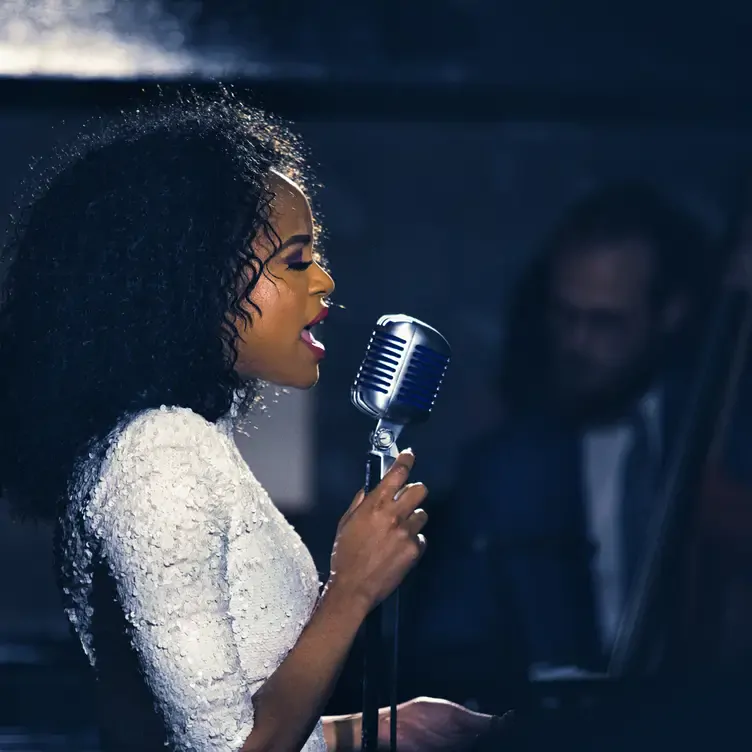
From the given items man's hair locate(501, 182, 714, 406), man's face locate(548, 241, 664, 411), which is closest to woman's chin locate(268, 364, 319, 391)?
man's face locate(548, 241, 664, 411)

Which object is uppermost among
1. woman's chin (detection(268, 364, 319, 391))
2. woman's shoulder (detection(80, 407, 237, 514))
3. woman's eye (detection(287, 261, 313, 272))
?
woman's eye (detection(287, 261, 313, 272))

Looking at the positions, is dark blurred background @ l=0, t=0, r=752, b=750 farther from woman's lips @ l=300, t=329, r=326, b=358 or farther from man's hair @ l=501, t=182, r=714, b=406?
woman's lips @ l=300, t=329, r=326, b=358

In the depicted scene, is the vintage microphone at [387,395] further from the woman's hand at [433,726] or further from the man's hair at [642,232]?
the man's hair at [642,232]

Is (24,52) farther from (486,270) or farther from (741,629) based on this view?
(741,629)

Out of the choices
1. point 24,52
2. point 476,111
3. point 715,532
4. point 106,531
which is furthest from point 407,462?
point 476,111

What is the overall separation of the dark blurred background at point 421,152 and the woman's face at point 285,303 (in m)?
0.85

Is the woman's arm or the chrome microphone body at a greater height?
the chrome microphone body

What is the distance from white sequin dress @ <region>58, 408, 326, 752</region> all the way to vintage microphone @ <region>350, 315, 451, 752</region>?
97mm

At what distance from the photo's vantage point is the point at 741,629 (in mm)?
1867

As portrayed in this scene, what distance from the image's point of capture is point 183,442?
42.1 inches

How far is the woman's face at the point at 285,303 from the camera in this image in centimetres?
119

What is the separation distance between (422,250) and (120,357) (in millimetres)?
1694

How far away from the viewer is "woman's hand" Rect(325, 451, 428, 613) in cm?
109

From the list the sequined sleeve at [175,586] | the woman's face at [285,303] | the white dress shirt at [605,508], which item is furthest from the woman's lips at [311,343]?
the white dress shirt at [605,508]
